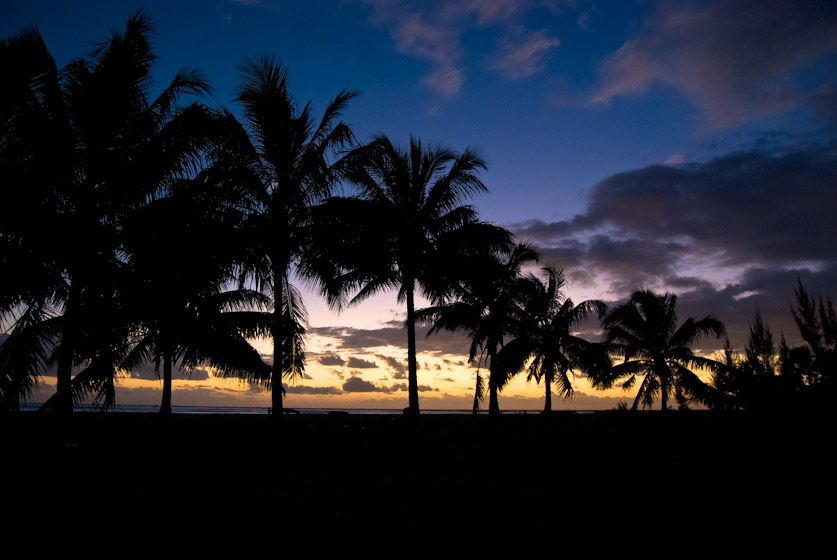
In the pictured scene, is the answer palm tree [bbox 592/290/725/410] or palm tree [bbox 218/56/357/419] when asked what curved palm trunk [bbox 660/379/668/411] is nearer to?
palm tree [bbox 592/290/725/410]

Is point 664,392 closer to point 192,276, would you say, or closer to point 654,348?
point 654,348

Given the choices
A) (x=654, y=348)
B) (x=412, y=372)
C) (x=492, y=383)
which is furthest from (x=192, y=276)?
(x=654, y=348)

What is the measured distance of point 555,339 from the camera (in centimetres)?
2678

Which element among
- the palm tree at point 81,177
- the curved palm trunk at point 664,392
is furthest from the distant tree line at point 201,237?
the curved palm trunk at point 664,392

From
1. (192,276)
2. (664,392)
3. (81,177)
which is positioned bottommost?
(664,392)

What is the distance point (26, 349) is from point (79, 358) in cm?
185

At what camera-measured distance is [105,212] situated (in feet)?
33.5

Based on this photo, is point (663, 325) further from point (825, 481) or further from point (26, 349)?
point (26, 349)

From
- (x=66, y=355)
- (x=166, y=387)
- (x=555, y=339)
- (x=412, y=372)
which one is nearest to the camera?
(x=66, y=355)

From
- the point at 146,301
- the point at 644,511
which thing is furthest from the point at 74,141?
the point at 644,511

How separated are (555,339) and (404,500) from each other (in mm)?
22906

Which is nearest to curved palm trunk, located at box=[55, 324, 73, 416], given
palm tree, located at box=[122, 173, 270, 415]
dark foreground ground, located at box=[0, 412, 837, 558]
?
dark foreground ground, located at box=[0, 412, 837, 558]

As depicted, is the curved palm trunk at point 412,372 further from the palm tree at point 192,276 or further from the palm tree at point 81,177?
the palm tree at point 81,177

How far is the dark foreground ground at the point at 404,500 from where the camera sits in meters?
3.74
